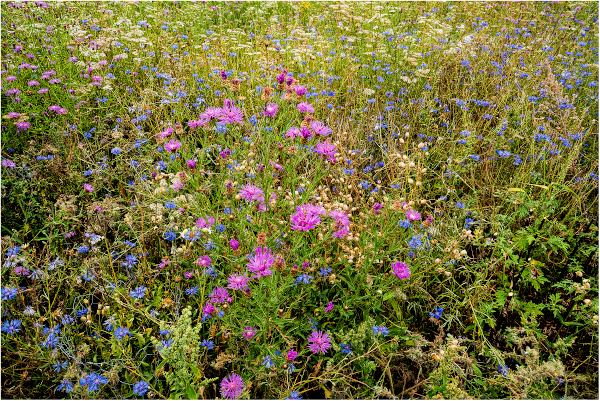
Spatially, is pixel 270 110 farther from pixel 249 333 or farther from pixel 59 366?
pixel 59 366

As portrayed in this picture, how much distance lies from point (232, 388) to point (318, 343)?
Answer: 44cm

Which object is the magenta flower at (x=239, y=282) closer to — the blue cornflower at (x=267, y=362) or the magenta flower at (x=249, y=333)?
the magenta flower at (x=249, y=333)

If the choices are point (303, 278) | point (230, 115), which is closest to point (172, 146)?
point (230, 115)

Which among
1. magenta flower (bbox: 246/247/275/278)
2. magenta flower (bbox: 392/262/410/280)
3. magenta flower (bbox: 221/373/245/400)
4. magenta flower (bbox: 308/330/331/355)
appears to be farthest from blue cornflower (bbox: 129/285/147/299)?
magenta flower (bbox: 392/262/410/280)

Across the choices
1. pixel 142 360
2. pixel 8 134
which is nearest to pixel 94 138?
pixel 8 134

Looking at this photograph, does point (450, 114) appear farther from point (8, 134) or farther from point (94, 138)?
point (8, 134)

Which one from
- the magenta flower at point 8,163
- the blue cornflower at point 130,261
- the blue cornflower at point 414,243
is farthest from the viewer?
the magenta flower at point 8,163

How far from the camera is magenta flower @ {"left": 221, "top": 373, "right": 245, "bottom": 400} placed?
61.5 inches

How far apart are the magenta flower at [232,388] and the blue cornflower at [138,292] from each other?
0.63 metres

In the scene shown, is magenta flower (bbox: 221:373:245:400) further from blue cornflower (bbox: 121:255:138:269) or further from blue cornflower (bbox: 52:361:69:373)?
blue cornflower (bbox: 121:255:138:269)

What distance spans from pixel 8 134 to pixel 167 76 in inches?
51.3

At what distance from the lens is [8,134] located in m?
2.93

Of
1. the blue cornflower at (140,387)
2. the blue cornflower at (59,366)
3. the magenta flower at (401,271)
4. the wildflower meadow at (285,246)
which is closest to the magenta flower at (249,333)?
the wildflower meadow at (285,246)

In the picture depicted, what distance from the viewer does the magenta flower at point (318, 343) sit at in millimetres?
1744
